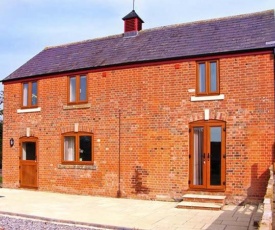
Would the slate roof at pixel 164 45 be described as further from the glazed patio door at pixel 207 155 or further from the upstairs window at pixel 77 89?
the glazed patio door at pixel 207 155

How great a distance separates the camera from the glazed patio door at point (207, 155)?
38.5 feet

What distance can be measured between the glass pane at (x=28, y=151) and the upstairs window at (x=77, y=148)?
177cm

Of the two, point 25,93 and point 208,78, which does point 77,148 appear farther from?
point 208,78

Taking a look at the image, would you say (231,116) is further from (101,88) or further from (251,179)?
(101,88)

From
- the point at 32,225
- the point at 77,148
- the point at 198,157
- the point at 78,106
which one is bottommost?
the point at 32,225

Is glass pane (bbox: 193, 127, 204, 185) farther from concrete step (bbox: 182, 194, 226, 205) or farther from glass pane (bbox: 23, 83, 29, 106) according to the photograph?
glass pane (bbox: 23, 83, 29, 106)

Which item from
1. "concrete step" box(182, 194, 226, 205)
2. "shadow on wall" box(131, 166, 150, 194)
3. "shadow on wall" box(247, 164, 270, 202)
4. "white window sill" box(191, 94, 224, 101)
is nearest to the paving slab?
"concrete step" box(182, 194, 226, 205)

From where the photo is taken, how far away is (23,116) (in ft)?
52.6

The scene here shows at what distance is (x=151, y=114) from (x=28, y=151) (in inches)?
241

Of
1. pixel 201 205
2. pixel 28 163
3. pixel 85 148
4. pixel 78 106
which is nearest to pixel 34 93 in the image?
pixel 78 106

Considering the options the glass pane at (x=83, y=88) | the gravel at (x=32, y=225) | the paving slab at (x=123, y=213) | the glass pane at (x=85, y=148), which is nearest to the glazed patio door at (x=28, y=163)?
the paving slab at (x=123, y=213)

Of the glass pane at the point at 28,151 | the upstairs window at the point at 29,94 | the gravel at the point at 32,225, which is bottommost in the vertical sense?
the gravel at the point at 32,225

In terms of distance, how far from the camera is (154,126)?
42.0ft

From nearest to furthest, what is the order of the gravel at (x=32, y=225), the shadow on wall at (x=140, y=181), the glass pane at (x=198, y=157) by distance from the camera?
the gravel at (x=32, y=225), the glass pane at (x=198, y=157), the shadow on wall at (x=140, y=181)
